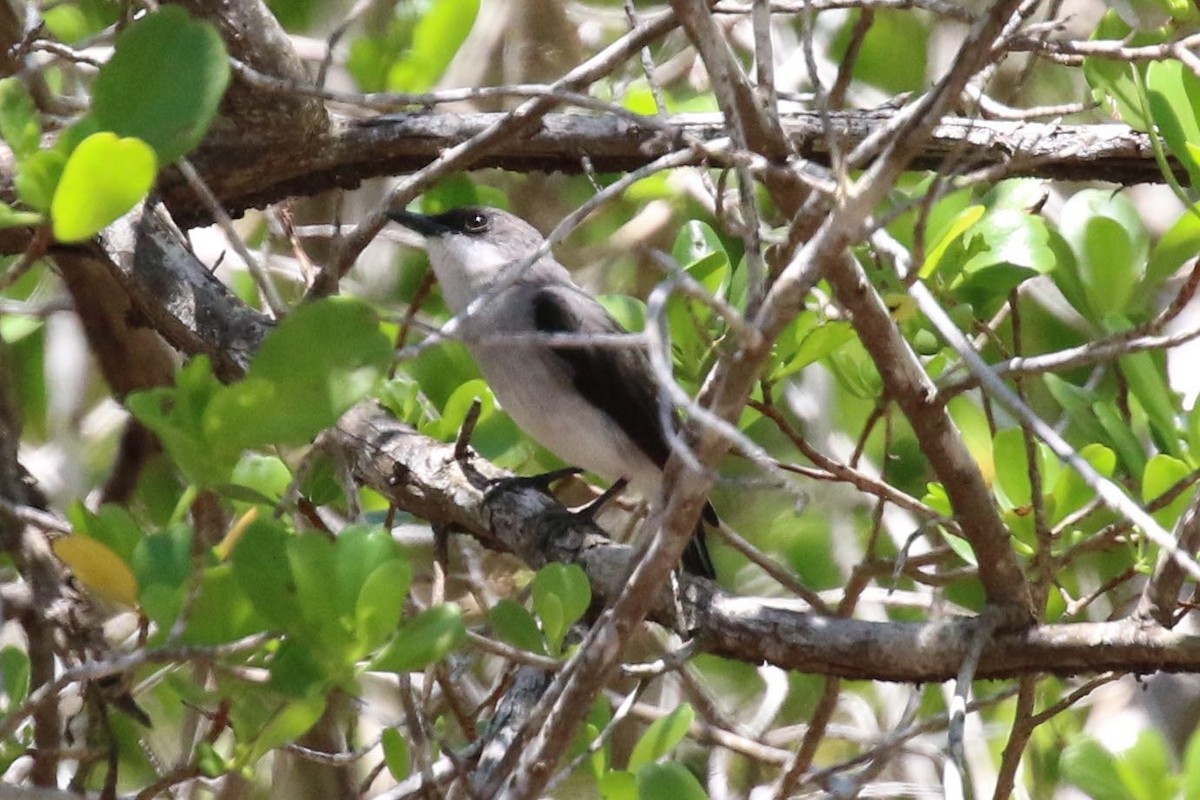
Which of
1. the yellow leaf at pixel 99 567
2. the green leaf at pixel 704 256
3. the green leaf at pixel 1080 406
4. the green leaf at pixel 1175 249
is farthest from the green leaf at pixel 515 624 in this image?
the green leaf at pixel 1175 249

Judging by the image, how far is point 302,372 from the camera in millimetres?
1548

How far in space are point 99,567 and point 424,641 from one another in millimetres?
396

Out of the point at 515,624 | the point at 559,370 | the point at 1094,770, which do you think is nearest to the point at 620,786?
the point at 515,624

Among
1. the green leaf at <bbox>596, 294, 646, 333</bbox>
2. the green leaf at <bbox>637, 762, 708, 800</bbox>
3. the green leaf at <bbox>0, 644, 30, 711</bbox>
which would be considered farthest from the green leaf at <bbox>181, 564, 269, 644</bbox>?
the green leaf at <bbox>596, 294, 646, 333</bbox>

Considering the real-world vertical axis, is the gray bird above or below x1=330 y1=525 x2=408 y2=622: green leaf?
above

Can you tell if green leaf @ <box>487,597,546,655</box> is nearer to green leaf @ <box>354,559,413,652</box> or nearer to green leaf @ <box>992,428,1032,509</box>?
green leaf @ <box>354,559,413,652</box>

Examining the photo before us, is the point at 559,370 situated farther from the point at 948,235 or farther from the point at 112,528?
the point at 112,528

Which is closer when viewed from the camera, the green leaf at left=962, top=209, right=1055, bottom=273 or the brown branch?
the brown branch

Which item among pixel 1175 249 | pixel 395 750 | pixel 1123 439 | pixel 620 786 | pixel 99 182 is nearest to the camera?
pixel 99 182

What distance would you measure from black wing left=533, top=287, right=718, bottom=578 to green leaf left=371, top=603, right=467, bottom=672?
2463 millimetres

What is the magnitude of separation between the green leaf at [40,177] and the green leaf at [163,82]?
0.24ft

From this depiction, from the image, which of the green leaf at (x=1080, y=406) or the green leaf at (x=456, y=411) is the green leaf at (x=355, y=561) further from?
the green leaf at (x=456, y=411)

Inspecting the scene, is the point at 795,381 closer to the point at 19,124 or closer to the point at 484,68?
the point at 484,68

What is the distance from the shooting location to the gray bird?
13.0 feet
